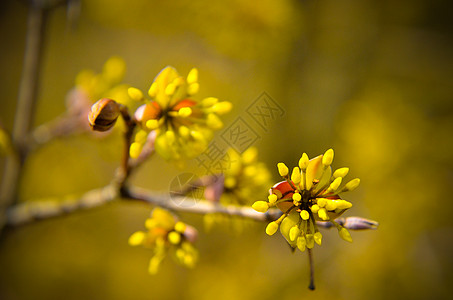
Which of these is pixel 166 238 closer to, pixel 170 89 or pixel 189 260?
pixel 189 260

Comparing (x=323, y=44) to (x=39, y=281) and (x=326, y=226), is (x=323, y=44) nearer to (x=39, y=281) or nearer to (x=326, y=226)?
(x=326, y=226)

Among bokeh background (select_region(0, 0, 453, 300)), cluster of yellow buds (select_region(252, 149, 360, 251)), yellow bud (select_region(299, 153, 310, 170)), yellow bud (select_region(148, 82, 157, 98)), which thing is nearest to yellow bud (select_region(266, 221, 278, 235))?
cluster of yellow buds (select_region(252, 149, 360, 251))

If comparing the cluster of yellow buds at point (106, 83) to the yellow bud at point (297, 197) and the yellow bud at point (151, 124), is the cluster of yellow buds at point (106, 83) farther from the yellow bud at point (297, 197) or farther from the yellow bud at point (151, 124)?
the yellow bud at point (297, 197)

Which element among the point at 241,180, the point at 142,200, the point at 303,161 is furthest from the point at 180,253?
the point at 303,161

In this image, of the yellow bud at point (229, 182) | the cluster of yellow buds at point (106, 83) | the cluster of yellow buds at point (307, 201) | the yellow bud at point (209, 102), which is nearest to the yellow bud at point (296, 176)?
the cluster of yellow buds at point (307, 201)

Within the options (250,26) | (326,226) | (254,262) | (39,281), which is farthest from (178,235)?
(39,281)

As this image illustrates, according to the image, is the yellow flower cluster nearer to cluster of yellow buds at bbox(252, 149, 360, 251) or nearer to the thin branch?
the thin branch
